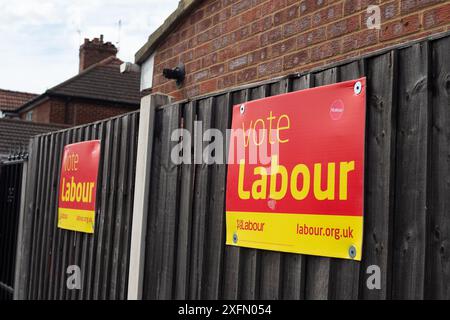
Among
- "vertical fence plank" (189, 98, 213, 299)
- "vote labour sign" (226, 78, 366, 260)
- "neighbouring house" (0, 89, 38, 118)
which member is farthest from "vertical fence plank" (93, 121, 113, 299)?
"neighbouring house" (0, 89, 38, 118)

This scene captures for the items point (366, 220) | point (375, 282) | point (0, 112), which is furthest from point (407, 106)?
point (0, 112)

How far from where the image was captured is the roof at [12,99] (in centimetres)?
3284

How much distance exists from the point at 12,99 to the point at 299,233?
34219mm

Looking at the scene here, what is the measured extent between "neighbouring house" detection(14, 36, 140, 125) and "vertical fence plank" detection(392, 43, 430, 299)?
882 inches

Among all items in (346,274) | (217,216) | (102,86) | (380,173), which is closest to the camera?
(380,173)

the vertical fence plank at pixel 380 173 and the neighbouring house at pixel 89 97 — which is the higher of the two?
the neighbouring house at pixel 89 97

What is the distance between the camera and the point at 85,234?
4.59 metres

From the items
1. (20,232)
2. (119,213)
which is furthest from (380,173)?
(20,232)

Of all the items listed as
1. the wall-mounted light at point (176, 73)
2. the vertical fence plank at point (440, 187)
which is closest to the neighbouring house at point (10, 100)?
the wall-mounted light at point (176, 73)

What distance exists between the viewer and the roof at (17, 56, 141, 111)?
975 inches

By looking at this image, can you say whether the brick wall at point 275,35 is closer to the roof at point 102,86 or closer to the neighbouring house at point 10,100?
the roof at point 102,86

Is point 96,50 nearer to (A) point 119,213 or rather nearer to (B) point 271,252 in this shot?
(A) point 119,213

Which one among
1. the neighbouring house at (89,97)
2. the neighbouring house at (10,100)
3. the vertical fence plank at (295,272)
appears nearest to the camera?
the vertical fence plank at (295,272)

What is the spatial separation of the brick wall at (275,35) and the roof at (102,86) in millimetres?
19092
